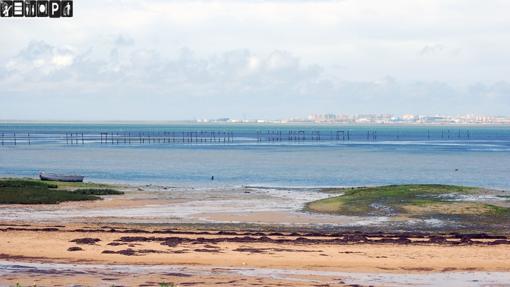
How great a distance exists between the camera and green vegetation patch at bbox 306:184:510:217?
143ft

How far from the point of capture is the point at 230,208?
47156mm

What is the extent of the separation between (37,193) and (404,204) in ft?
71.4

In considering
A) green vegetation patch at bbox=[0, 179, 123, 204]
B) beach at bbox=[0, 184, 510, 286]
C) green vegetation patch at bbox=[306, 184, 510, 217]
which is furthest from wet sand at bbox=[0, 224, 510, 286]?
green vegetation patch at bbox=[0, 179, 123, 204]

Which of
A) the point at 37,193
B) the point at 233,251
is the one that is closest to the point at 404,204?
the point at 233,251

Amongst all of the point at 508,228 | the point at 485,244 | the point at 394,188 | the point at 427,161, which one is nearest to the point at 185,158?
the point at 427,161

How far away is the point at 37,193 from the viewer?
50000 mm

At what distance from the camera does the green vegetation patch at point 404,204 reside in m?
43.7

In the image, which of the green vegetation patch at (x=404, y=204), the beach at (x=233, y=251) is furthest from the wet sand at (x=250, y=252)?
the green vegetation patch at (x=404, y=204)

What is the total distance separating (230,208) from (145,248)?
757 inches

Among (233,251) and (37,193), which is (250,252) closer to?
(233,251)

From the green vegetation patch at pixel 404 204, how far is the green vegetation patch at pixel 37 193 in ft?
47.5

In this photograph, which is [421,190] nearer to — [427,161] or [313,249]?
[313,249]

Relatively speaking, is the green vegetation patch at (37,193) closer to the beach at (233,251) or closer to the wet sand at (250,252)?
the beach at (233,251)

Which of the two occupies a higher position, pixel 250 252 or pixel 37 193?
pixel 250 252
